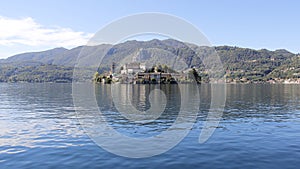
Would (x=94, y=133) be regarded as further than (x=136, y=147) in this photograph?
Yes

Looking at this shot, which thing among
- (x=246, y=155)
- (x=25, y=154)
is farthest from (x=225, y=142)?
(x=25, y=154)

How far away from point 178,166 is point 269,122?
2199cm

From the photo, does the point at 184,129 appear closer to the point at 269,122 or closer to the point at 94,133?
the point at 94,133

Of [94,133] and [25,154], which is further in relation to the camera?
[94,133]

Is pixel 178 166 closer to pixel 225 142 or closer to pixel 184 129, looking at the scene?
pixel 225 142

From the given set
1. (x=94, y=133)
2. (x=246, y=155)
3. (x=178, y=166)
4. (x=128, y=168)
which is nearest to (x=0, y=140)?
(x=94, y=133)

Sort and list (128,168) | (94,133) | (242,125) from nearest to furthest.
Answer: (128,168) → (94,133) → (242,125)

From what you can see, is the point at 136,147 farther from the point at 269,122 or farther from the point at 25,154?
the point at 269,122

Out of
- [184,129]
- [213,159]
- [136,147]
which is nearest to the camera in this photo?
[213,159]

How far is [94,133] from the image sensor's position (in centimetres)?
2822

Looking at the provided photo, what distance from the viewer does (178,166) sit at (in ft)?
58.1

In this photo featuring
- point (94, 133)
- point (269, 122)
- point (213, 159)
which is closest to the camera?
point (213, 159)

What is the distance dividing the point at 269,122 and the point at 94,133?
2139 centimetres

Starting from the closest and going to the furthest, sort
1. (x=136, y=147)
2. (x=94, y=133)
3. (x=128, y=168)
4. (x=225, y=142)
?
(x=128, y=168) < (x=136, y=147) < (x=225, y=142) < (x=94, y=133)
